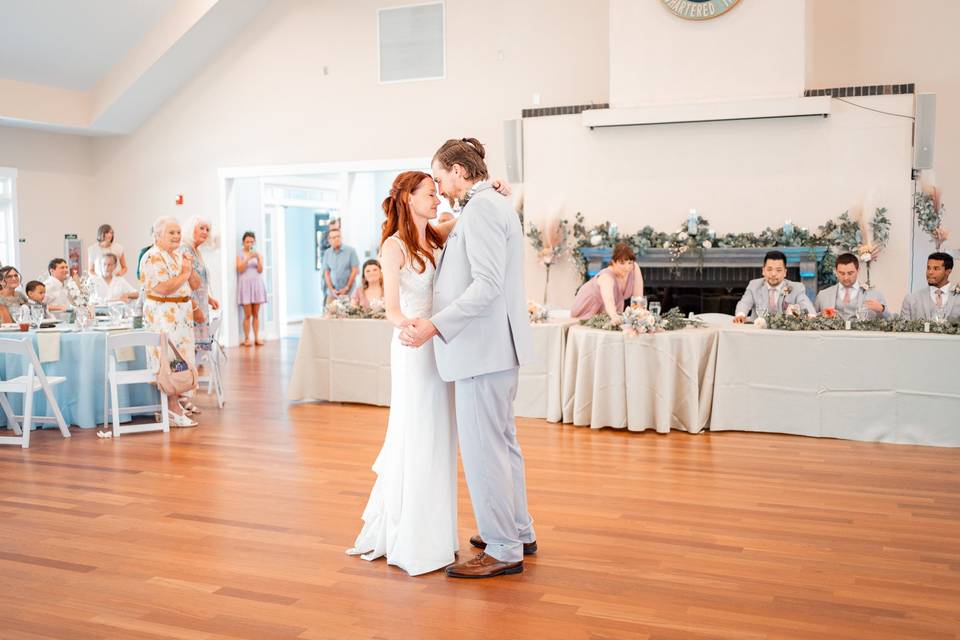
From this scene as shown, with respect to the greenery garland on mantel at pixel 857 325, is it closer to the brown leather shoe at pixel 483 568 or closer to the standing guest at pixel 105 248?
the brown leather shoe at pixel 483 568

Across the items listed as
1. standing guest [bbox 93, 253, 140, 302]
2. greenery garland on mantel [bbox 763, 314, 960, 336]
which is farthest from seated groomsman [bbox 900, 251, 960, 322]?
standing guest [bbox 93, 253, 140, 302]

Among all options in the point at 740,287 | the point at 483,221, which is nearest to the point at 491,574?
the point at 483,221

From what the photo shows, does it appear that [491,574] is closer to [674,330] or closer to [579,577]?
[579,577]

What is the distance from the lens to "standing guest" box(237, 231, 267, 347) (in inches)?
518

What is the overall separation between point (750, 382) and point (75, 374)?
5259 mm

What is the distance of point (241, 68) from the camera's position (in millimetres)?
12938

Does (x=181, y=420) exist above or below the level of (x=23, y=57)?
below

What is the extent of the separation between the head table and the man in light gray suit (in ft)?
9.97

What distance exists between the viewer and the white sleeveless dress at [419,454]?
3.80 metres

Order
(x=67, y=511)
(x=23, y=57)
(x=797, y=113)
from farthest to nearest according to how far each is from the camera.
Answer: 1. (x=23, y=57)
2. (x=797, y=113)
3. (x=67, y=511)

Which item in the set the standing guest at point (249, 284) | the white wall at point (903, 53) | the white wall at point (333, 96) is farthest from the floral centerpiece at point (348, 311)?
the white wall at point (903, 53)

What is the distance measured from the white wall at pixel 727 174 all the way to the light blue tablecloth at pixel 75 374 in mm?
5453

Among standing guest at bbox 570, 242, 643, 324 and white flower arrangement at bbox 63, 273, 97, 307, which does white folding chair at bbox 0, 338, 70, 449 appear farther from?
standing guest at bbox 570, 242, 643, 324

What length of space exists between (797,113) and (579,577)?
7213mm
